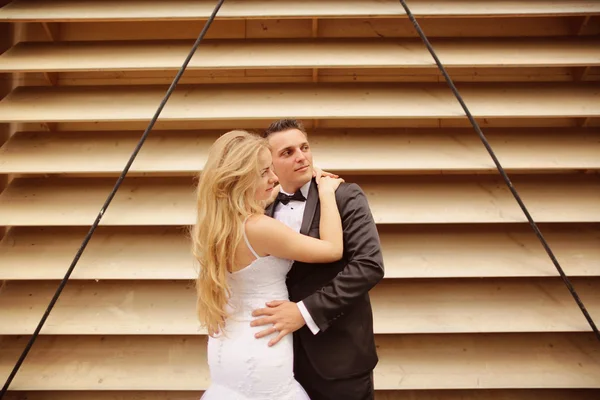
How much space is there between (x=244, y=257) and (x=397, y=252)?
108 centimetres

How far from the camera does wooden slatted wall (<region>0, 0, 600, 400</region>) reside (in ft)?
7.03

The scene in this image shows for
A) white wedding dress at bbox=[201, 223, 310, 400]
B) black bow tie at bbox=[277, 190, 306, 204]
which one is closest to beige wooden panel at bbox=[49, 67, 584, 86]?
black bow tie at bbox=[277, 190, 306, 204]

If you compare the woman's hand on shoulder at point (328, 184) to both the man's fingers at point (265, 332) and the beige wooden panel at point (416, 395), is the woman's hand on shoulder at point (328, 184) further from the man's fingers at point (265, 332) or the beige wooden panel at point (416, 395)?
the beige wooden panel at point (416, 395)

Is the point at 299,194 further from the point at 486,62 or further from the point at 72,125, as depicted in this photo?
the point at 72,125

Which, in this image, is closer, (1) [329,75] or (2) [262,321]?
A: (2) [262,321]

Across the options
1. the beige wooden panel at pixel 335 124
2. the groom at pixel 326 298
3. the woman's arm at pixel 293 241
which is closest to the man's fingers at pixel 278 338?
the groom at pixel 326 298

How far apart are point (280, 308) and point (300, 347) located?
0.23 metres

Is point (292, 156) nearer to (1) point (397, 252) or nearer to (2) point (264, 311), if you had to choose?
(2) point (264, 311)

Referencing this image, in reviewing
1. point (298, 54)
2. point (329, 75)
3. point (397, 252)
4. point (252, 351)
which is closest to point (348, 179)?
point (397, 252)

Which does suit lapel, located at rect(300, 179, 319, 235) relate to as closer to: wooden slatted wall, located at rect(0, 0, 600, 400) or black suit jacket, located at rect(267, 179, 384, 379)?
black suit jacket, located at rect(267, 179, 384, 379)

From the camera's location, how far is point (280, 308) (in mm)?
1463

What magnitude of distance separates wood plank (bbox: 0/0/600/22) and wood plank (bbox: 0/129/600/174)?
0.60 m

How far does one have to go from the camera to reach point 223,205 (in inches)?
54.7

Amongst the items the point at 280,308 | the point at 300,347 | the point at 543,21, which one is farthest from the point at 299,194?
the point at 543,21
